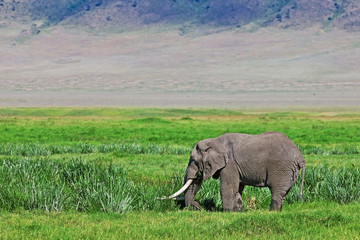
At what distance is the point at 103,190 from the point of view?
1295 cm

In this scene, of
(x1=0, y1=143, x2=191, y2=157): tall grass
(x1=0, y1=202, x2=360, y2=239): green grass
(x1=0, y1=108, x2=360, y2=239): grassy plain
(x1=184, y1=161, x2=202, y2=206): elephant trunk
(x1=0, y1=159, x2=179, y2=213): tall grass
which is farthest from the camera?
(x1=0, y1=143, x2=191, y2=157): tall grass

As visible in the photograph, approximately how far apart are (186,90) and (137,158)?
131 meters

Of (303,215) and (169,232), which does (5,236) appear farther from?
(303,215)

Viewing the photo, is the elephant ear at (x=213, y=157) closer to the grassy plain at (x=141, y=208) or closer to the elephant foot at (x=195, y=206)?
the elephant foot at (x=195, y=206)

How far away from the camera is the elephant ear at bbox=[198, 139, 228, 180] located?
12836 mm

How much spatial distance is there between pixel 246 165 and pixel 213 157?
70 cm

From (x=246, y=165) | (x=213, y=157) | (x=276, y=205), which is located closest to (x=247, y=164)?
(x=246, y=165)

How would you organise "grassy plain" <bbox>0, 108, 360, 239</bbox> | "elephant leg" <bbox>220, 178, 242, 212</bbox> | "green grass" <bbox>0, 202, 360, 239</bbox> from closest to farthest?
"green grass" <bbox>0, 202, 360, 239</bbox>, "grassy plain" <bbox>0, 108, 360, 239</bbox>, "elephant leg" <bbox>220, 178, 242, 212</bbox>

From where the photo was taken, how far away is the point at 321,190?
14758 millimetres

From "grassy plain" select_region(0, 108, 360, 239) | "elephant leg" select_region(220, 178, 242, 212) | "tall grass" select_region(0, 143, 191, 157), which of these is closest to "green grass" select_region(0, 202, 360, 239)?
"grassy plain" select_region(0, 108, 360, 239)

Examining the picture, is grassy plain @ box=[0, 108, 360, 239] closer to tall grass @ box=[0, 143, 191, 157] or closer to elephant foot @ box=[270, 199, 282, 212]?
elephant foot @ box=[270, 199, 282, 212]

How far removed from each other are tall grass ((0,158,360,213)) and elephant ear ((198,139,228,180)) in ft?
3.98

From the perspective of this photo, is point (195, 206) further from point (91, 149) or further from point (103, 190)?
point (91, 149)

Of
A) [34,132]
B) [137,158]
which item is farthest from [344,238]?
[34,132]
